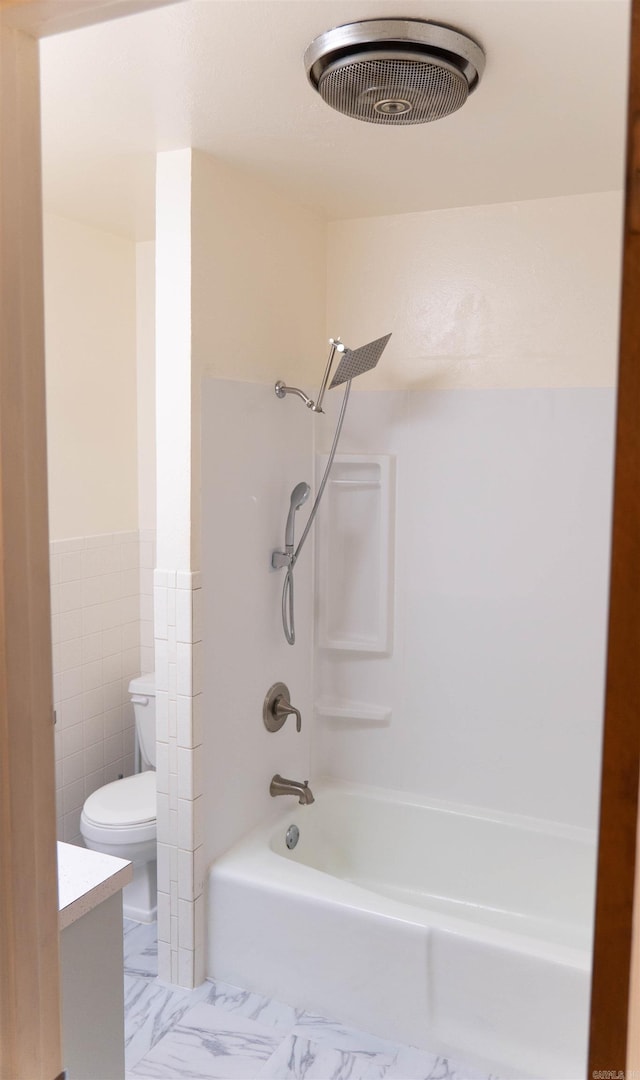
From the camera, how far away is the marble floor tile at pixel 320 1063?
2.20 m

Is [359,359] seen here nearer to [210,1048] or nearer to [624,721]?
[210,1048]

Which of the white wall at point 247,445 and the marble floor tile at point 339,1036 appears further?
the white wall at point 247,445

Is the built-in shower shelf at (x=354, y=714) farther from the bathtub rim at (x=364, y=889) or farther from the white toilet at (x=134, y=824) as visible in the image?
the white toilet at (x=134, y=824)

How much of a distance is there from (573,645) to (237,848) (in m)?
1.28

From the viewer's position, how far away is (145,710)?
10.6 feet

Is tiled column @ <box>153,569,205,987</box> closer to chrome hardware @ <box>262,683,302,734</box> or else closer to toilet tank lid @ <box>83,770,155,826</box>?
toilet tank lid @ <box>83,770,155,826</box>

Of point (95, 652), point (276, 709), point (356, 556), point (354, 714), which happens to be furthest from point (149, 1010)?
point (356, 556)

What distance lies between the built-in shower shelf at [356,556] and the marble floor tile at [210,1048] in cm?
128

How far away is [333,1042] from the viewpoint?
2330 mm

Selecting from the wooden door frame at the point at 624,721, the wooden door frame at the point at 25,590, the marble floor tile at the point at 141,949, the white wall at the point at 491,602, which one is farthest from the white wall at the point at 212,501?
the wooden door frame at the point at 624,721

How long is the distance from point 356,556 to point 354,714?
0.60 metres

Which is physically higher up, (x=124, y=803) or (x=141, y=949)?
(x=124, y=803)

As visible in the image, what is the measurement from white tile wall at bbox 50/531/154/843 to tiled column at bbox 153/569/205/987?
29.2 inches

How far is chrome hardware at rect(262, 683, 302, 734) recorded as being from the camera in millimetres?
2857
